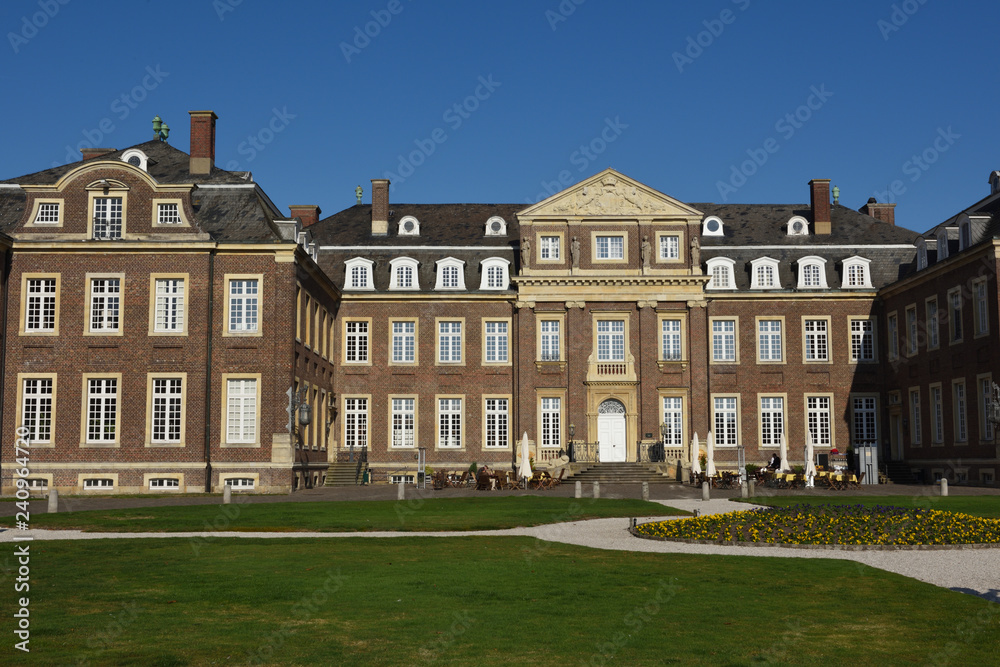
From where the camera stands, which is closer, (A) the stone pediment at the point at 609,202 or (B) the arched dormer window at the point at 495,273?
(A) the stone pediment at the point at 609,202

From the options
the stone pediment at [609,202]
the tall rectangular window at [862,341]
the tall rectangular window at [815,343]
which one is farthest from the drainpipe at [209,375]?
the tall rectangular window at [862,341]

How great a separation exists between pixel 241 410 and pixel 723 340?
74.2ft

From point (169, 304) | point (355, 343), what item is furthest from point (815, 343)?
point (169, 304)

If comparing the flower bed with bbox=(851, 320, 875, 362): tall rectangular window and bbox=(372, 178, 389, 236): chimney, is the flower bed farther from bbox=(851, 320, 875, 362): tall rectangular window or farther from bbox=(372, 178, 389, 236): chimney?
bbox=(372, 178, 389, 236): chimney

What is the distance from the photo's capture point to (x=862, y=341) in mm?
47656

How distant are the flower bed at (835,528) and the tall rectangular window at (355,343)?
2904cm

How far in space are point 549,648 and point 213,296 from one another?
30564 millimetres

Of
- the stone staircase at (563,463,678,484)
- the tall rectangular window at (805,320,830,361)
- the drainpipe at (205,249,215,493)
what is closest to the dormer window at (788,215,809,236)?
the tall rectangular window at (805,320,830,361)

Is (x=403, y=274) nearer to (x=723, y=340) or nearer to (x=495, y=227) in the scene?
(x=495, y=227)

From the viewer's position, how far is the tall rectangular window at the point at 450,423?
46.9 meters

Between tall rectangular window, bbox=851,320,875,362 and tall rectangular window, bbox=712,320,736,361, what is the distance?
557cm

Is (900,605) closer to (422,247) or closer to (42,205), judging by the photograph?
(42,205)

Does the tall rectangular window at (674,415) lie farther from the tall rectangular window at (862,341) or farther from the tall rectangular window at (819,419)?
the tall rectangular window at (862,341)

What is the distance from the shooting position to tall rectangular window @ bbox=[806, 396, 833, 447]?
47188 millimetres
